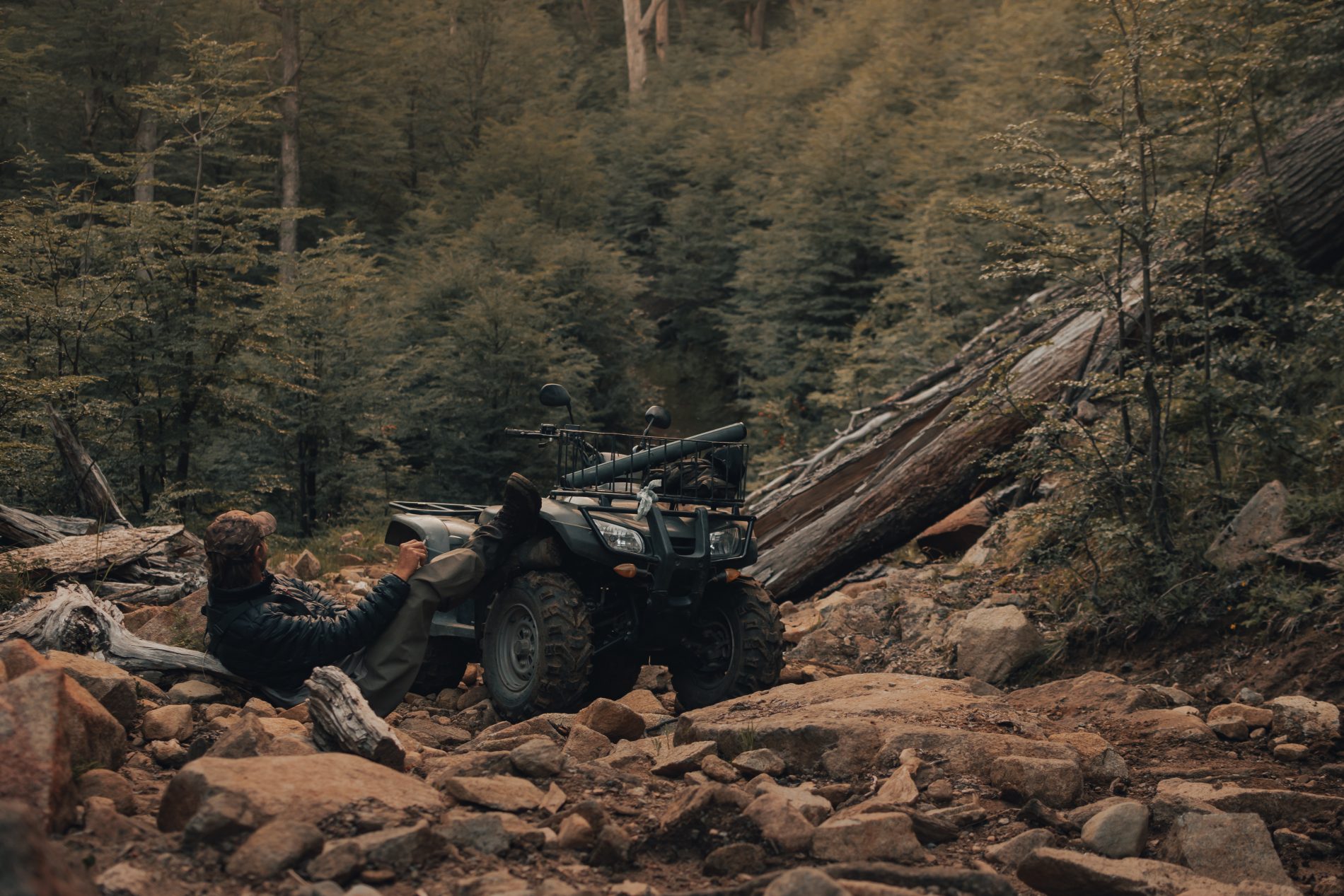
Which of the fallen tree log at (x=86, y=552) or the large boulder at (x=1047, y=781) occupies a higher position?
the fallen tree log at (x=86, y=552)

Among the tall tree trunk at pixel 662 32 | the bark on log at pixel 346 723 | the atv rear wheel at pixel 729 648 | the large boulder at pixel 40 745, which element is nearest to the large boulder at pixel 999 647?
the atv rear wheel at pixel 729 648

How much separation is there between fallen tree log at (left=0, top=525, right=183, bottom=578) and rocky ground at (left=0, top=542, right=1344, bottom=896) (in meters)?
1.34

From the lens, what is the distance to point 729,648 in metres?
6.03

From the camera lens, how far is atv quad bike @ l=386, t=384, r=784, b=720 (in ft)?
18.0

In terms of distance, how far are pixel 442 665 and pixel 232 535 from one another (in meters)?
1.90

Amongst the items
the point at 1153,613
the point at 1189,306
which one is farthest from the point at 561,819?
the point at 1189,306

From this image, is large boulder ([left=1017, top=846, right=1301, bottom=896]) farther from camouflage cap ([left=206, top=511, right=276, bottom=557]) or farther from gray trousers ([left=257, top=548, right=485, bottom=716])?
camouflage cap ([left=206, top=511, right=276, bottom=557])

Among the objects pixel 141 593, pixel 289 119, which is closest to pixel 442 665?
pixel 141 593

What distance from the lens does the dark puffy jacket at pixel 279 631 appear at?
5125mm

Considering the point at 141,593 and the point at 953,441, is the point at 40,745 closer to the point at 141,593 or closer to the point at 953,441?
the point at 141,593

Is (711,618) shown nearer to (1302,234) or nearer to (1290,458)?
(1290,458)

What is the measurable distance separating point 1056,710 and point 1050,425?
75.8 inches

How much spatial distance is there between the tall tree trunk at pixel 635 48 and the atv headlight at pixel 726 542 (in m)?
40.5

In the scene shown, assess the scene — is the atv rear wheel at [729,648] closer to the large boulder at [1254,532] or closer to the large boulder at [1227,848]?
the large boulder at [1227,848]
